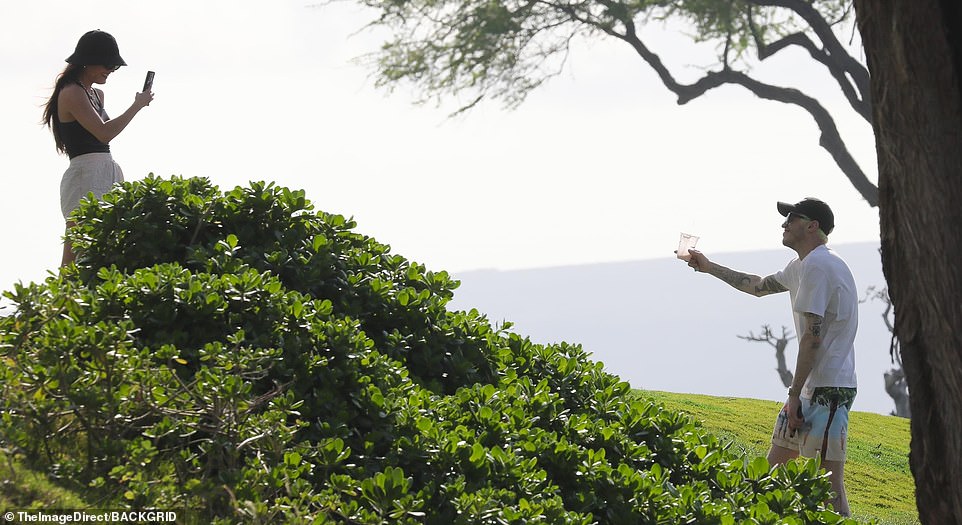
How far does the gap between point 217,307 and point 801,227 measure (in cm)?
394

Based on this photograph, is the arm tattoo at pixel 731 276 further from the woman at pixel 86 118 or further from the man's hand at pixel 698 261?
the woman at pixel 86 118

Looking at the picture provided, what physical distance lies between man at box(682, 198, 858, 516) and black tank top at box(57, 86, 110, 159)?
5.21m

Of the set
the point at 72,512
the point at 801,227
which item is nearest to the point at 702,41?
the point at 801,227

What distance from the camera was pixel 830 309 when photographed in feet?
20.1

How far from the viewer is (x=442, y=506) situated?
3.76m

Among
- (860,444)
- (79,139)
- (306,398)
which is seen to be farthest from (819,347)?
(860,444)

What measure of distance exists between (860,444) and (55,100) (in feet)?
33.6

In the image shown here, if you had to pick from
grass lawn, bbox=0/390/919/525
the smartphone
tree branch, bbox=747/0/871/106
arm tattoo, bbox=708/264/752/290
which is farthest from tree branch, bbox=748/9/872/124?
the smartphone

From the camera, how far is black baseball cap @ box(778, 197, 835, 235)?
627 centimetres

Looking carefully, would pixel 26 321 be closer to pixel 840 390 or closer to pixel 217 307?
pixel 217 307

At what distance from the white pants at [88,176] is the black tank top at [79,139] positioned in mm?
44

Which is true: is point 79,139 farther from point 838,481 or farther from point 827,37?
point 827,37

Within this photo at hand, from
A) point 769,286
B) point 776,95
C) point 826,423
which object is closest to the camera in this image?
point 826,423

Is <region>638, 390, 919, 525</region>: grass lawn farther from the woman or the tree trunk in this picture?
the woman
